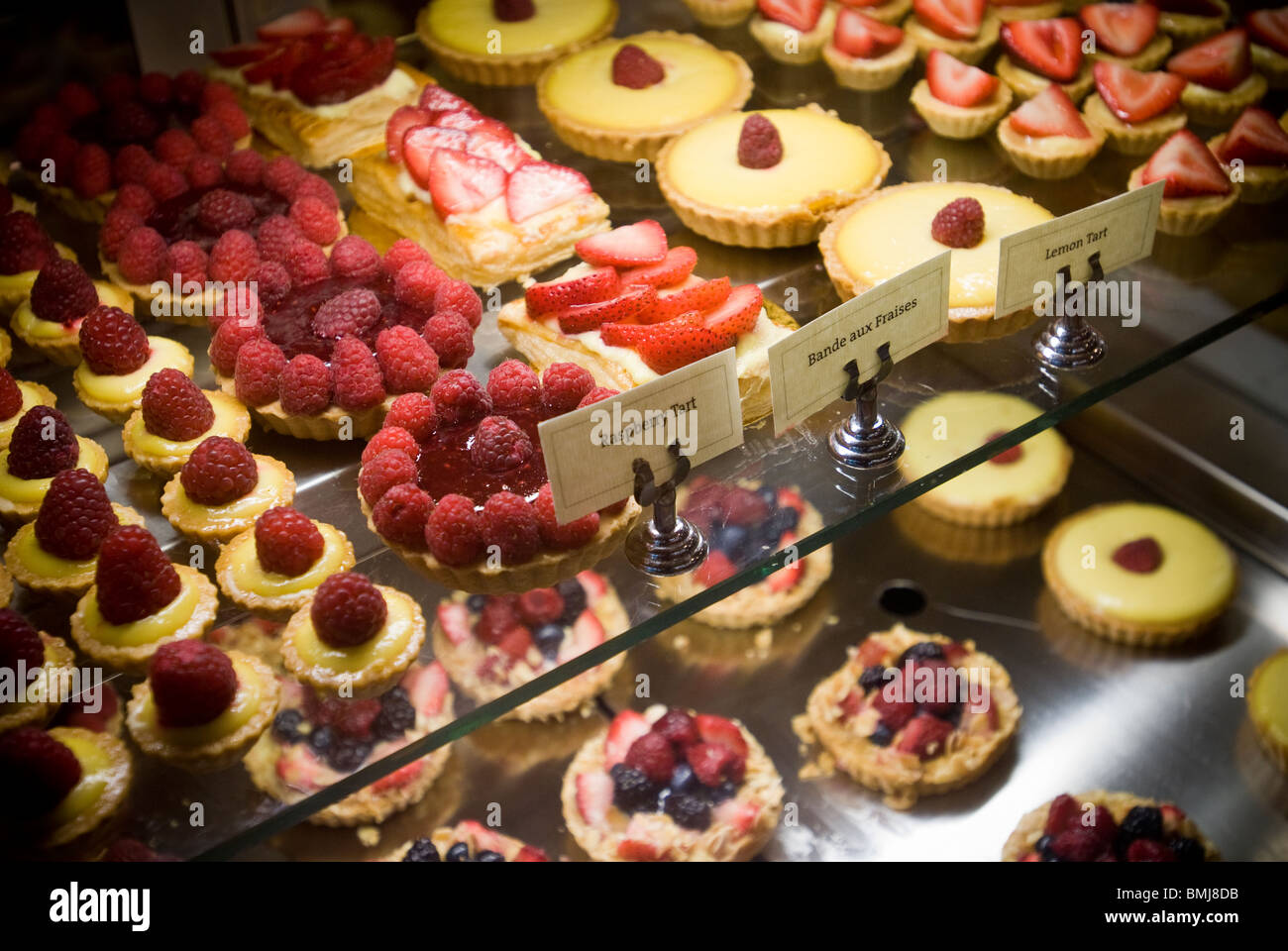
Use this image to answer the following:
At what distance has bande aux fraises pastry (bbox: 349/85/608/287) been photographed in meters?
3.21

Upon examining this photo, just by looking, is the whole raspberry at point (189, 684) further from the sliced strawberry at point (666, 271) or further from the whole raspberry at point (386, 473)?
the sliced strawberry at point (666, 271)

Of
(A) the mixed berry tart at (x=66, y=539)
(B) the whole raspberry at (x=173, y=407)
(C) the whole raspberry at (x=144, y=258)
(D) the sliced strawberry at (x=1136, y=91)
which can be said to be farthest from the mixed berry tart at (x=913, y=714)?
(C) the whole raspberry at (x=144, y=258)

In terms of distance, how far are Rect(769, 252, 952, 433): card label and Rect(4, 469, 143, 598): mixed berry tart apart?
4.15ft

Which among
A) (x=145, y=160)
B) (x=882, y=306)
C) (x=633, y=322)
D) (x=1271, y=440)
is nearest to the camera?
(x=882, y=306)

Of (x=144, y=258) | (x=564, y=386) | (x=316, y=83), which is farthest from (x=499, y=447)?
(x=316, y=83)

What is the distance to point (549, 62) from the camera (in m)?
3.92

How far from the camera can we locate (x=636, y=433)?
2135mm

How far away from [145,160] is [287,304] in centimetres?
77

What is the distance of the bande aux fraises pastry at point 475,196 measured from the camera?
3213mm

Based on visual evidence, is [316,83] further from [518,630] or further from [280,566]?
[518,630]

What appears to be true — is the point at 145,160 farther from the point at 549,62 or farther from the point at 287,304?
the point at 549,62

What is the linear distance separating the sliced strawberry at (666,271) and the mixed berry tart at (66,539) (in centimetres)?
123

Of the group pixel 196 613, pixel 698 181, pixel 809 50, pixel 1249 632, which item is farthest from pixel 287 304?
pixel 1249 632
